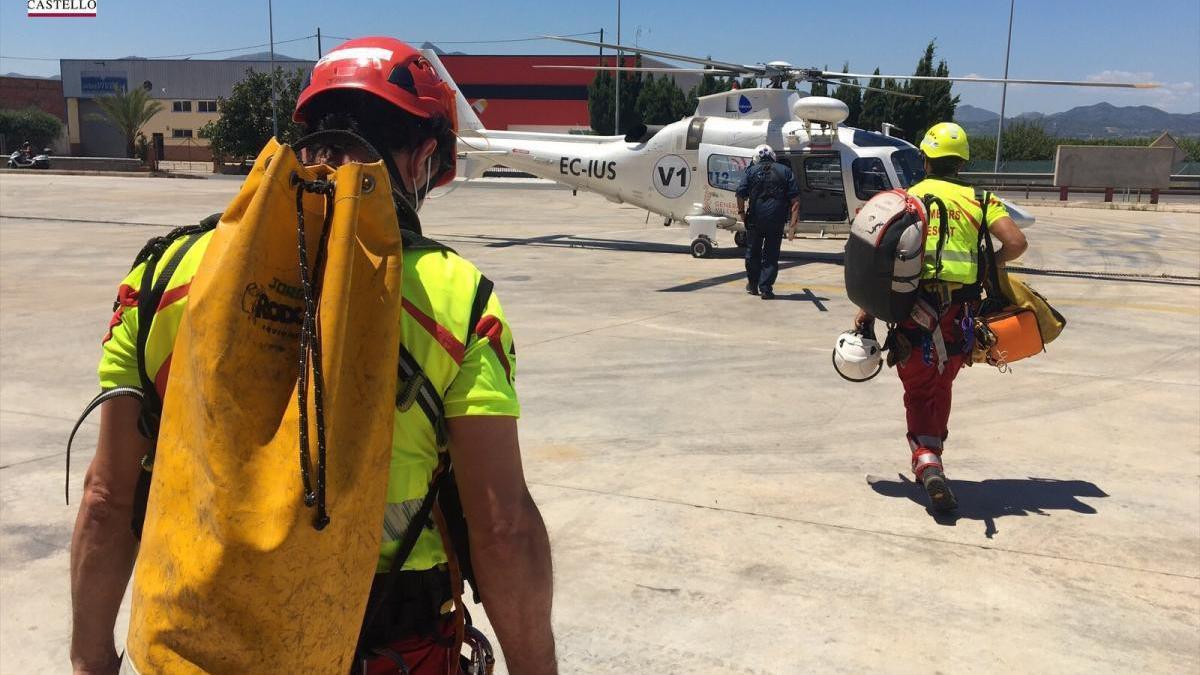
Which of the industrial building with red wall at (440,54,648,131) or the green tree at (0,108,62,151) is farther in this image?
the industrial building with red wall at (440,54,648,131)

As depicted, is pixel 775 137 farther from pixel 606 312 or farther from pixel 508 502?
pixel 508 502

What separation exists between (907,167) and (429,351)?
13.9m

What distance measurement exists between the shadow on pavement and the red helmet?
12.8 feet

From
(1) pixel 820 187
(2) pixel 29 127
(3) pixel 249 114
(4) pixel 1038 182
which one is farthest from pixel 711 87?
(2) pixel 29 127

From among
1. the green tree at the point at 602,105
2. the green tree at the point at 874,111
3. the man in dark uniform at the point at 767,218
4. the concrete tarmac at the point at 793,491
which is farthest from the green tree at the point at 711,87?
the concrete tarmac at the point at 793,491

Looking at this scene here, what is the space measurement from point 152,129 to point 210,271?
81.0 metres

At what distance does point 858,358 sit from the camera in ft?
17.4

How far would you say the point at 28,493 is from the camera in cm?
486

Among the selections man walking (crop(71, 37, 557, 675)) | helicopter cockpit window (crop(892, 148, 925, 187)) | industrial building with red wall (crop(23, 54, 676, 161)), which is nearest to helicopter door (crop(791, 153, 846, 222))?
helicopter cockpit window (crop(892, 148, 925, 187))

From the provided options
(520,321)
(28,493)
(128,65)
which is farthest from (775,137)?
(128,65)

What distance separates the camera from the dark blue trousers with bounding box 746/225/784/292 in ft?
37.5

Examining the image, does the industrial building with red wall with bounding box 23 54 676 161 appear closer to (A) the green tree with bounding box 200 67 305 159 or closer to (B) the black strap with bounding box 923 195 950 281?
(A) the green tree with bounding box 200 67 305 159

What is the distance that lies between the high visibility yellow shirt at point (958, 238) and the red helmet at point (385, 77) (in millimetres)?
3769

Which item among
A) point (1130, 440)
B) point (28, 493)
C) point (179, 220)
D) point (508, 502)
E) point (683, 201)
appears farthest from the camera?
point (179, 220)
